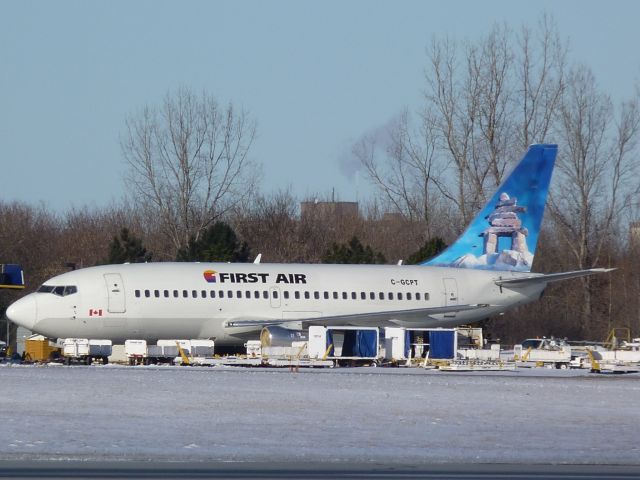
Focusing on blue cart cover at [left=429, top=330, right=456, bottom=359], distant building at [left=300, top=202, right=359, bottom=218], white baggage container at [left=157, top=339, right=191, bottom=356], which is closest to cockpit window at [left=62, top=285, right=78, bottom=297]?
white baggage container at [left=157, top=339, right=191, bottom=356]

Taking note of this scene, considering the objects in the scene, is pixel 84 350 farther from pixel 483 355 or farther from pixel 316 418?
pixel 316 418

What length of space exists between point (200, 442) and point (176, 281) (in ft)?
93.5

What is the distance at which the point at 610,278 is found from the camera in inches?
3196

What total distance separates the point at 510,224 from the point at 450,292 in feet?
14.0

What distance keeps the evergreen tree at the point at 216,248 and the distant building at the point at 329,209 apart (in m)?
31.9

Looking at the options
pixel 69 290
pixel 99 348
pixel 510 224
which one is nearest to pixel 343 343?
pixel 99 348

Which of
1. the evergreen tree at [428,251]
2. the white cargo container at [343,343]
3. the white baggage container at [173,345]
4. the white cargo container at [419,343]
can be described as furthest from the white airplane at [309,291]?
the evergreen tree at [428,251]

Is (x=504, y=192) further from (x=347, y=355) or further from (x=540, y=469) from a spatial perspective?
(x=540, y=469)

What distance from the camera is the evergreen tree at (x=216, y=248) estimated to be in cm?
7175

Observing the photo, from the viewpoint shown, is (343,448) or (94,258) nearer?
(343,448)

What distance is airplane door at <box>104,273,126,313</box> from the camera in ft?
154

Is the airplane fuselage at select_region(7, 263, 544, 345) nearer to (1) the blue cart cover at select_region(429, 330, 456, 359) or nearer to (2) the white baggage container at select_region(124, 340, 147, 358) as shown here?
(2) the white baggage container at select_region(124, 340, 147, 358)

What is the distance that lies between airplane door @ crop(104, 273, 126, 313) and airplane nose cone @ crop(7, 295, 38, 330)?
2704 mm

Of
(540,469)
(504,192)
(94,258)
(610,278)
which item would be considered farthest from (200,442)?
(94,258)
